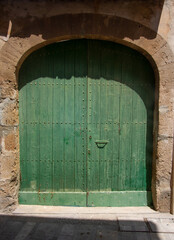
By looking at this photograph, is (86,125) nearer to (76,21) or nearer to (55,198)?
(55,198)

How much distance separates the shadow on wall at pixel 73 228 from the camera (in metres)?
2.55

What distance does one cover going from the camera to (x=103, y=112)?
317 cm

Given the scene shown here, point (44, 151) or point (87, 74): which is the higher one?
point (87, 74)

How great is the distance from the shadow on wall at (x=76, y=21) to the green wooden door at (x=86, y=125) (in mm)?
294

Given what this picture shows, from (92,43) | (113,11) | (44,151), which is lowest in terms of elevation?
(44,151)

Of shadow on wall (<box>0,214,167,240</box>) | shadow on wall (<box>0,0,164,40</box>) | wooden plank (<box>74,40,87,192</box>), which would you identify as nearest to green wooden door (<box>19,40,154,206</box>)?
wooden plank (<box>74,40,87,192</box>)

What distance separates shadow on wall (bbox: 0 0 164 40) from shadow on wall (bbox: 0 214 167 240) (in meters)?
2.58

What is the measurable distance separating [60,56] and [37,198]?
2.27 meters

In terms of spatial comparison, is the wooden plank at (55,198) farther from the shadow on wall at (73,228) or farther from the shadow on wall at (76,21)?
the shadow on wall at (76,21)

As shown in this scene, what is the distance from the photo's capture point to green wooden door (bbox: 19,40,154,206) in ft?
10.2

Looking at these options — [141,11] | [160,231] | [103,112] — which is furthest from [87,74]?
[160,231]

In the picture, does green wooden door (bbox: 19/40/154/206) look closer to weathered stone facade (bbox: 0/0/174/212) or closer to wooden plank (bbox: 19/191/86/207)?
wooden plank (bbox: 19/191/86/207)

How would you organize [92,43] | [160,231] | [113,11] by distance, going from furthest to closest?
[92,43] → [113,11] → [160,231]

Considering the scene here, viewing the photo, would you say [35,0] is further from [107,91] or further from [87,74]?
[107,91]
